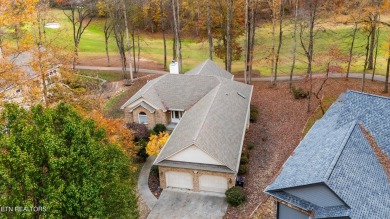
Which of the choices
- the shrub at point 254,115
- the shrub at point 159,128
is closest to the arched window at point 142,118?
the shrub at point 159,128

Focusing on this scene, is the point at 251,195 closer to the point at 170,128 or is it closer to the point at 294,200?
the point at 294,200

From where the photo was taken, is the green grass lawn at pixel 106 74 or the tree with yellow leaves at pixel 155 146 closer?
the tree with yellow leaves at pixel 155 146

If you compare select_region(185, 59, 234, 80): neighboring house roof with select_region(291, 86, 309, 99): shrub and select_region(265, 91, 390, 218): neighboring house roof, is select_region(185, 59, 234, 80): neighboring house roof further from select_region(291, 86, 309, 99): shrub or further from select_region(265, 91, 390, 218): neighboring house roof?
select_region(265, 91, 390, 218): neighboring house roof

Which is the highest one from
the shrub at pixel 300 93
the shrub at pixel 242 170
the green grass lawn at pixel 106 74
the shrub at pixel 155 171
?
the shrub at pixel 300 93

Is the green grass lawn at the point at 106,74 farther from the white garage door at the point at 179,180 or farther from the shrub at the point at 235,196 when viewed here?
the shrub at the point at 235,196

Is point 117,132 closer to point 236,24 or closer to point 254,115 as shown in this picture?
point 254,115

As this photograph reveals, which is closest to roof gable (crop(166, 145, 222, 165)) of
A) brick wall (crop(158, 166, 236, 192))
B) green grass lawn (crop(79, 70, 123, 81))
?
brick wall (crop(158, 166, 236, 192))

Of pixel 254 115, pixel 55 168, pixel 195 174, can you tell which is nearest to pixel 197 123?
pixel 195 174
